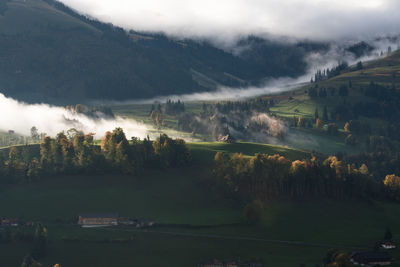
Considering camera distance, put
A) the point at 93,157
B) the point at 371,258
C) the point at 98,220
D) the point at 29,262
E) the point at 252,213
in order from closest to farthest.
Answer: the point at 371,258, the point at 29,262, the point at 98,220, the point at 252,213, the point at 93,157

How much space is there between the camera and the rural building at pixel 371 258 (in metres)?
114

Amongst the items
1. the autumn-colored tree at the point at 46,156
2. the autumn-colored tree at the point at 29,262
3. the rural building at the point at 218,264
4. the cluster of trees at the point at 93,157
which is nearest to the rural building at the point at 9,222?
the cluster of trees at the point at 93,157

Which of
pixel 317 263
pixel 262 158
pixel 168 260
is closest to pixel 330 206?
pixel 262 158

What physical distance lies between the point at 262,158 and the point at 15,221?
217 feet

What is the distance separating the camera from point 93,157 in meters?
180

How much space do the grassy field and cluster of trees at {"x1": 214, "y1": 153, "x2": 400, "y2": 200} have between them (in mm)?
4502

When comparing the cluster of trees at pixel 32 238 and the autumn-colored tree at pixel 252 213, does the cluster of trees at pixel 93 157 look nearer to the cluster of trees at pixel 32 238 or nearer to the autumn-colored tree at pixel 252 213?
the cluster of trees at pixel 32 238

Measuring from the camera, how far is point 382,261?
114m

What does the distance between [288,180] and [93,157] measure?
56.3m

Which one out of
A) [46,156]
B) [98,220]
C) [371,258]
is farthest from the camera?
[46,156]

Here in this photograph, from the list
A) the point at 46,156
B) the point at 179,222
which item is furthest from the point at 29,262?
the point at 46,156

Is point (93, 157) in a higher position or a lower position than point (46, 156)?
higher

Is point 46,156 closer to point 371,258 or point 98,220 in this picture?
point 98,220

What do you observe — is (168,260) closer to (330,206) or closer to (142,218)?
(142,218)
